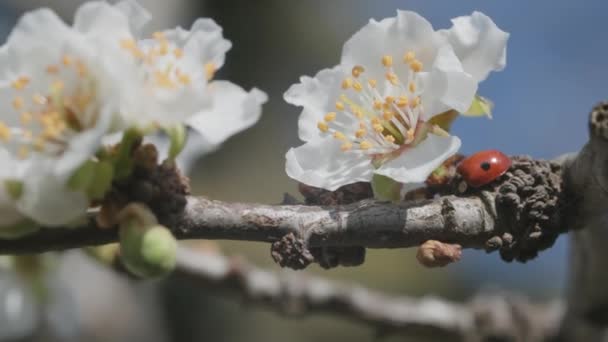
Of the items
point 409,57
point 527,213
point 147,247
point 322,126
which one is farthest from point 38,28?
point 527,213

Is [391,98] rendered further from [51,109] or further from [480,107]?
[51,109]

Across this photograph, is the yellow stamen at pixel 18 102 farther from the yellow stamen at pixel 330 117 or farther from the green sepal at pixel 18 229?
the yellow stamen at pixel 330 117

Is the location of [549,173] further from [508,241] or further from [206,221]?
[206,221]

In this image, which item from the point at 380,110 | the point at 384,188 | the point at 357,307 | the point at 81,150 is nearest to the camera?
the point at 81,150

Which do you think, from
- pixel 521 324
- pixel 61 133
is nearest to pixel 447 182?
pixel 61 133

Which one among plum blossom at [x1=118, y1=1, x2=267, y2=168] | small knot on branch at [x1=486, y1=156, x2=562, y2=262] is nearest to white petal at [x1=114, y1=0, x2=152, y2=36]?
plum blossom at [x1=118, y1=1, x2=267, y2=168]

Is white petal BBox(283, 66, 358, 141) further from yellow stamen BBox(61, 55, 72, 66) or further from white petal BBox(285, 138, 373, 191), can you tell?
yellow stamen BBox(61, 55, 72, 66)
